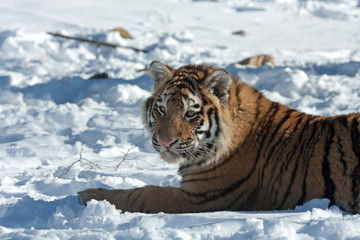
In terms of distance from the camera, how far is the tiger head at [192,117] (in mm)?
2986

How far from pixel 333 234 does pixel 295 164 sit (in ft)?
2.66

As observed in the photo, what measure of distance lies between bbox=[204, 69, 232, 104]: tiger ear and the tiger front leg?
25.4 inches

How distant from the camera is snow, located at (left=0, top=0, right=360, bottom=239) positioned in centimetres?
240

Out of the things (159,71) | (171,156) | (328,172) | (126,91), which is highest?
(159,71)

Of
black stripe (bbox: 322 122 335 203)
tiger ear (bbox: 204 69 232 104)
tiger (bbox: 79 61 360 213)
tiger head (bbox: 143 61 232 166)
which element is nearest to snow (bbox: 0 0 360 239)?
black stripe (bbox: 322 122 335 203)

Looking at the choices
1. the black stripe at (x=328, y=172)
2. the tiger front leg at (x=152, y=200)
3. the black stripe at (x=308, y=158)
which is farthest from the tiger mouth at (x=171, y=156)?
the black stripe at (x=328, y=172)

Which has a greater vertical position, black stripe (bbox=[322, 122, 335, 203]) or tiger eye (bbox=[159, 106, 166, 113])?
tiger eye (bbox=[159, 106, 166, 113])

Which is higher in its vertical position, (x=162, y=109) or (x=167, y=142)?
(x=162, y=109)

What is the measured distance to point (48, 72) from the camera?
749 centimetres

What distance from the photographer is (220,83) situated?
123 inches

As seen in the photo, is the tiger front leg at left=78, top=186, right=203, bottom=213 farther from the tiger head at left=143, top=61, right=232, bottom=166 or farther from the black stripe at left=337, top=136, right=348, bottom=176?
the black stripe at left=337, top=136, right=348, bottom=176

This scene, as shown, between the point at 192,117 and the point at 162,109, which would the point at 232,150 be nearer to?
the point at 192,117

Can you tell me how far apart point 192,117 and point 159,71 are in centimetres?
49

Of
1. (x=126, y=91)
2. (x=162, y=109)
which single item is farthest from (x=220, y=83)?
(x=126, y=91)
